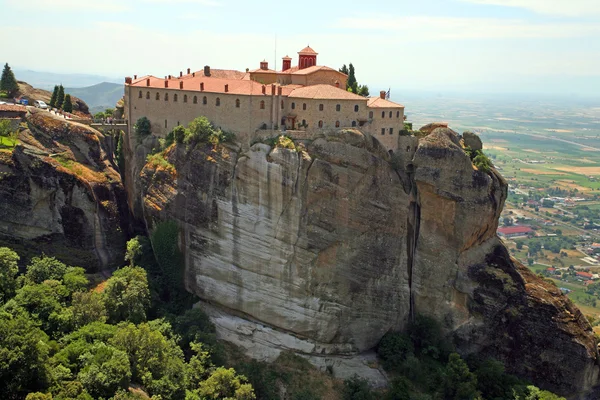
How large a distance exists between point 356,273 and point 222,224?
481 inches

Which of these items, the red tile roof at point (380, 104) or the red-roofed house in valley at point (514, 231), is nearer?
the red tile roof at point (380, 104)

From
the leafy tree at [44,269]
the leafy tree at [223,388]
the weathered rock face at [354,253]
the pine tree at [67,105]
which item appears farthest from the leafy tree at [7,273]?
the pine tree at [67,105]

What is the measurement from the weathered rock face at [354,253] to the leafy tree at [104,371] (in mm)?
12732

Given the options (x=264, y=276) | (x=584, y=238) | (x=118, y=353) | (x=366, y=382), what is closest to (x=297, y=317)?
(x=264, y=276)

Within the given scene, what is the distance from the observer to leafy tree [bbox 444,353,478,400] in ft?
148

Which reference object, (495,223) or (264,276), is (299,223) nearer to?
(264,276)

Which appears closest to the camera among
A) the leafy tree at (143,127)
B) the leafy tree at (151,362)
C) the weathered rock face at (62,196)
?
the leafy tree at (151,362)

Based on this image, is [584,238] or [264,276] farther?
[584,238]

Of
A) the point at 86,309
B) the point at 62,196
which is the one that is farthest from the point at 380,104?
the point at 86,309

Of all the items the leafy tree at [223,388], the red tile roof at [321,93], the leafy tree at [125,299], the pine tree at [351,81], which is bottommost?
the leafy tree at [223,388]

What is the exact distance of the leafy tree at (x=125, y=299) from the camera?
44.8 m

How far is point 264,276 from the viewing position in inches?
1891

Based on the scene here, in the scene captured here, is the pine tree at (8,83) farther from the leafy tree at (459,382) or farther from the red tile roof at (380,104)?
the leafy tree at (459,382)

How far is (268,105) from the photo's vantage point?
48750mm
